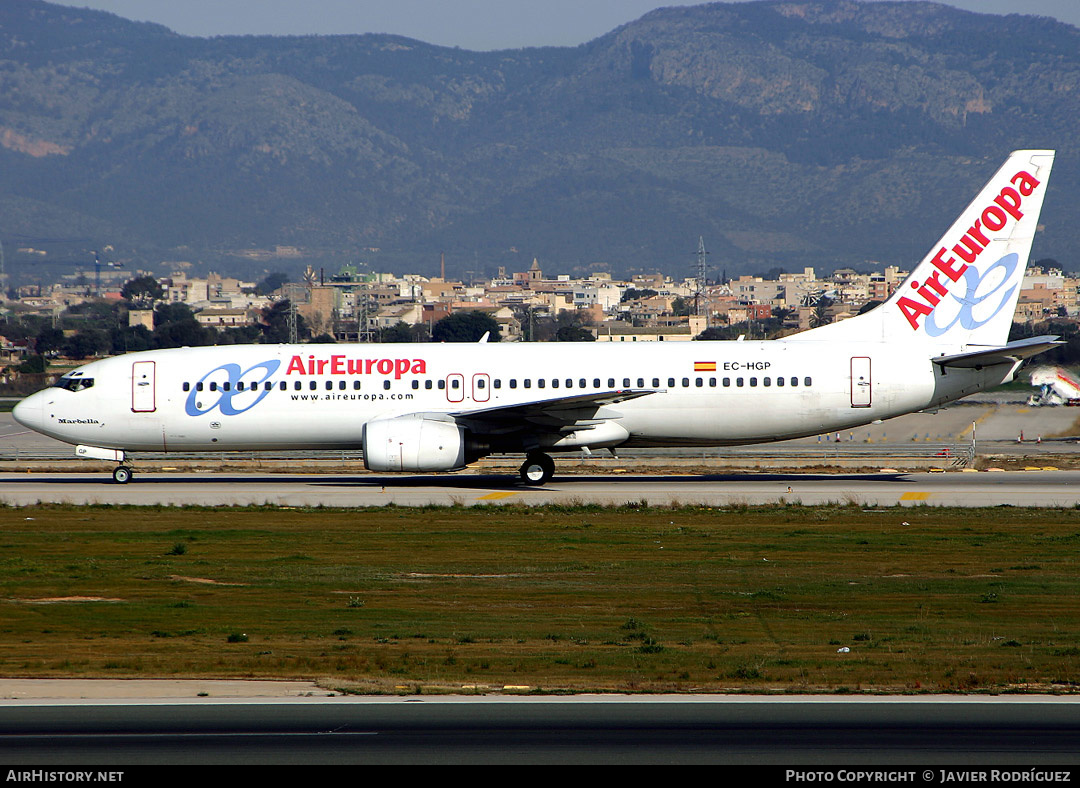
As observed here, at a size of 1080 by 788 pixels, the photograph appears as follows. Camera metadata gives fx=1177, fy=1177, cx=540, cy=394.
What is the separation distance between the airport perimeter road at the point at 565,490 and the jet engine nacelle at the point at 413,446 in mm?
931

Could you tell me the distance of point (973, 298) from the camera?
116ft

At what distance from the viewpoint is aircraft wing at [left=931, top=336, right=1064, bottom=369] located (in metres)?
32.8

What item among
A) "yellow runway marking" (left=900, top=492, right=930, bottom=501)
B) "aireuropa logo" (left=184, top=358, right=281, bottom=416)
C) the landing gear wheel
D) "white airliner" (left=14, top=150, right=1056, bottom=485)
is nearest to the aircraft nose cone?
"white airliner" (left=14, top=150, right=1056, bottom=485)

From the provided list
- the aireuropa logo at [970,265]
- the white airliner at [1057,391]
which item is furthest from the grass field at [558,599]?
the white airliner at [1057,391]

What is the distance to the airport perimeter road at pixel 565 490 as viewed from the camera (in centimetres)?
3197

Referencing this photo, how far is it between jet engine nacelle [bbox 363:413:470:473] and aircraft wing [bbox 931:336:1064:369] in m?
14.5

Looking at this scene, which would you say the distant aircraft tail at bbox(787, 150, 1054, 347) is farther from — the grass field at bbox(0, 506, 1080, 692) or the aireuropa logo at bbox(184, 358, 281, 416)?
the aireuropa logo at bbox(184, 358, 281, 416)

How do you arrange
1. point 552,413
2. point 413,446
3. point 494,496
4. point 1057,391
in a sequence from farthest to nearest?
1. point 1057,391
2. point 552,413
3. point 494,496
4. point 413,446

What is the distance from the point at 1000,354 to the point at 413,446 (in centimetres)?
1688

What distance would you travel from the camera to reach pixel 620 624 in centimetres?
1739

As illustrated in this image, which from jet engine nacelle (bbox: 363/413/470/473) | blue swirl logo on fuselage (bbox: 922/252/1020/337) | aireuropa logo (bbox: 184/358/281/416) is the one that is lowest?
jet engine nacelle (bbox: 363/413/470/473)

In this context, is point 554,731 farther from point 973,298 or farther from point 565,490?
point 973,298

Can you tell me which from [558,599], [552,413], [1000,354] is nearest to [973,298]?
[1000,354]

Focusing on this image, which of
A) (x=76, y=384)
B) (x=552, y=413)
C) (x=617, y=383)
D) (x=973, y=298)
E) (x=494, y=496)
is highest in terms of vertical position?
(x=973, y=298)
